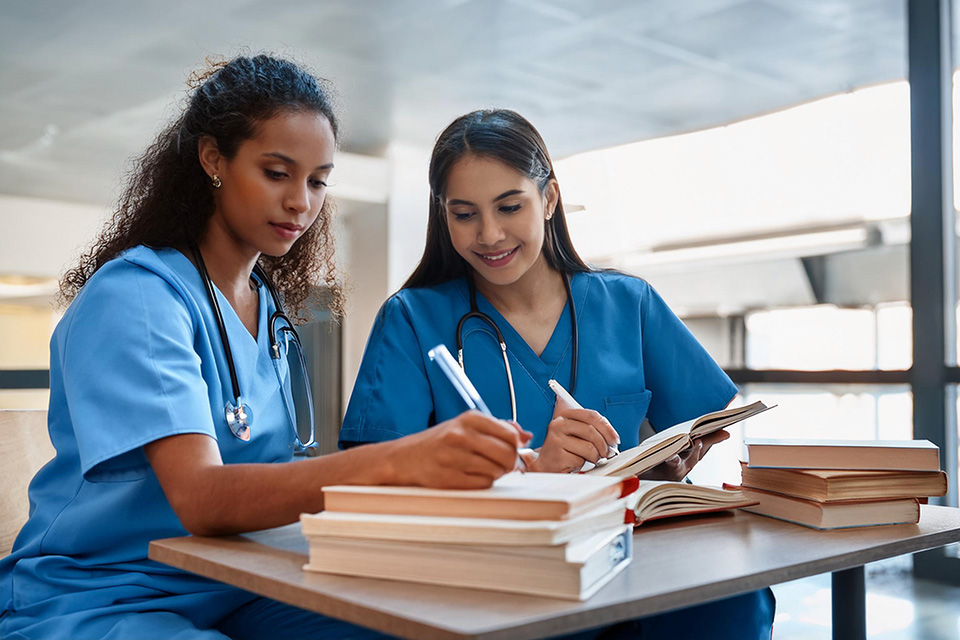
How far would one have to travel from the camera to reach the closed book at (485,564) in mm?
636

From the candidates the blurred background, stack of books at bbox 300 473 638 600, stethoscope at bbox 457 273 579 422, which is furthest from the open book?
the blurred background

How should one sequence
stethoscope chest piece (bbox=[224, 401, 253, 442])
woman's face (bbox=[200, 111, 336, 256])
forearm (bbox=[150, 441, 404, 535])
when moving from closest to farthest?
forearm (bbox=[150, 441, 404, 535])
stethoscope chest piece (bbox=[224, 401, 253, 442])
woman's face (bbox=[200, 111, 336, 256])

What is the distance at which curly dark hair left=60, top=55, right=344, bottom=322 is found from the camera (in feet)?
3.85

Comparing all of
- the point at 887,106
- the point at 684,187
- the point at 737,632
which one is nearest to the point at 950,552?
the point at 737,632

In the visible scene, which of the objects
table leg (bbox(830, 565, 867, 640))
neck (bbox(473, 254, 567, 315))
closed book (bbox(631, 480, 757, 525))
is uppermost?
neck (bbox(473, 254, 567, 315))

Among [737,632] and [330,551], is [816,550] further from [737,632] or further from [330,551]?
[330,551]

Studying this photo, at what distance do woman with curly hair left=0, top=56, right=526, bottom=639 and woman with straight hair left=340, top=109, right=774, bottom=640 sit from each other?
9.5 inches

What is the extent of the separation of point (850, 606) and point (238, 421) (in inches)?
31.4

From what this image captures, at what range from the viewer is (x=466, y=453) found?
719 mm

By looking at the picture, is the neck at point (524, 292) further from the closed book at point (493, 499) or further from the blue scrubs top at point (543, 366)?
the closed book at point (493, 499)

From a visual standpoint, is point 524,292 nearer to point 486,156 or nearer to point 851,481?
point 486,156

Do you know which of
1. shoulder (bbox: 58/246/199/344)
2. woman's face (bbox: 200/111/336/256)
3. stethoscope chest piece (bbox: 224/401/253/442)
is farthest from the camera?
woman's face (bbox: 200/111/336/256)

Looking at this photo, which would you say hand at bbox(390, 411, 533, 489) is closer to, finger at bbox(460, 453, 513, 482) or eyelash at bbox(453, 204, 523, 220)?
finger at bbox(460, 453, 513, 482)

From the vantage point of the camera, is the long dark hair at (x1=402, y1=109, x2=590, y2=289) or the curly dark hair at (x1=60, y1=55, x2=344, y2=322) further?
the long dark hair at (x1=402, y1=109, x2=590, y2=289)
